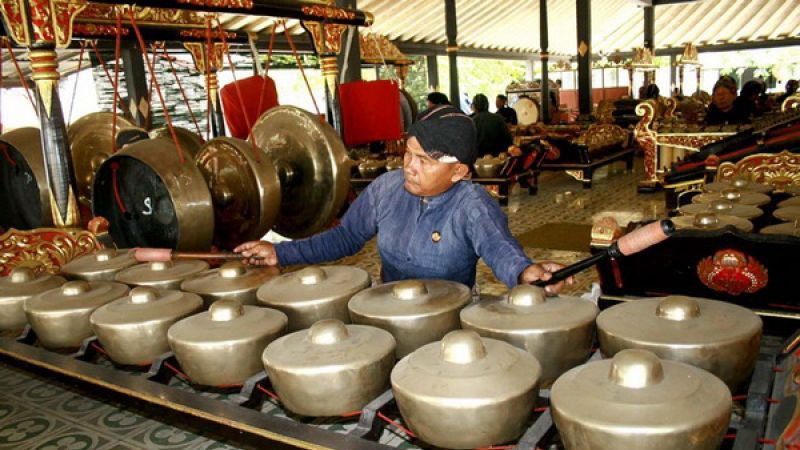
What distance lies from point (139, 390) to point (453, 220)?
78cm

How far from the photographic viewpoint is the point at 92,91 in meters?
8.77

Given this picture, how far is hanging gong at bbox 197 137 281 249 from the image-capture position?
97.4 inches

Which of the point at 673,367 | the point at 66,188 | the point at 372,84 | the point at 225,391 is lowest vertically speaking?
the point at 225,391

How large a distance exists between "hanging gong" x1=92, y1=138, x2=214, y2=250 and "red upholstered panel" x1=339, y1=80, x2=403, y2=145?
2022 millimetres

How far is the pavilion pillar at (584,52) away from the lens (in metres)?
11.3

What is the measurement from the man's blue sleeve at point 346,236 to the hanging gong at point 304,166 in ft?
3.13

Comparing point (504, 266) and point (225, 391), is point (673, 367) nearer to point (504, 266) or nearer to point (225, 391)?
point (504, 266)

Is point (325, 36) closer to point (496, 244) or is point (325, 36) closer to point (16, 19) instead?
point (16, 19)

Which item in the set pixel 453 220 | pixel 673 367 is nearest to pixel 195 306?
pixel 453 220

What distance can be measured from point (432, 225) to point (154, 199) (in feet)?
3.41

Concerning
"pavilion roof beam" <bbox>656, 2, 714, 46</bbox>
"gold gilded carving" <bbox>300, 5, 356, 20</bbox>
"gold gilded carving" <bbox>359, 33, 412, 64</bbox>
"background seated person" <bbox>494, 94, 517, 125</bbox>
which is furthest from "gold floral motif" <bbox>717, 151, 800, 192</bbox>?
"pavilion roof beam" <bbox>656, 2, 714, 46</bbox>

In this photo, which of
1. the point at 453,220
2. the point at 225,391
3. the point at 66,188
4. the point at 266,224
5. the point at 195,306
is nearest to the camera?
the point at 225,391

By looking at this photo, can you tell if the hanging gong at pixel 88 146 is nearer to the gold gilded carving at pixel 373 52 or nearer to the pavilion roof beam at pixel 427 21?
the gold gilded carving at pixel 373 52

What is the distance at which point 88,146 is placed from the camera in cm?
331
